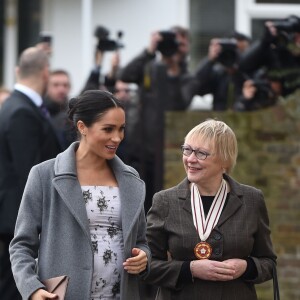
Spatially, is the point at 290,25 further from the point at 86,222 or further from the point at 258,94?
the point at 86,222

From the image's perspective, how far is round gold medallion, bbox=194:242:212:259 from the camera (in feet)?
22.2

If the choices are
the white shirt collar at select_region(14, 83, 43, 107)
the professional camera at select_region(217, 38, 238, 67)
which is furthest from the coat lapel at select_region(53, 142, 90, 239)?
the professional camera at select_region(217, 38, 238, 67)

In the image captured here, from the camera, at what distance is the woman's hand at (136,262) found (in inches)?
256

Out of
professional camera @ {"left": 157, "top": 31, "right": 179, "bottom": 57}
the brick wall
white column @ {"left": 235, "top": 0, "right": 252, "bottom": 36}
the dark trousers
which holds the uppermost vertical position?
white column @ {"left": 235, "top": 0, "right": 252, "bottom": 36}

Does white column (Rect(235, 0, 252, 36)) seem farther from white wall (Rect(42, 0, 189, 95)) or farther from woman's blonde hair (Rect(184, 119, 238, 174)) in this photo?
woman's blonde hair (Rect(184, 119, 238, 174))

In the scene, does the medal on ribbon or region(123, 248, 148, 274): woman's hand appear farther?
the medal on ribbon

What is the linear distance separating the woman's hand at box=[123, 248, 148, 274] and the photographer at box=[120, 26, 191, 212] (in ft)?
17.7

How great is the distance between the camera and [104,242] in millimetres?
6566

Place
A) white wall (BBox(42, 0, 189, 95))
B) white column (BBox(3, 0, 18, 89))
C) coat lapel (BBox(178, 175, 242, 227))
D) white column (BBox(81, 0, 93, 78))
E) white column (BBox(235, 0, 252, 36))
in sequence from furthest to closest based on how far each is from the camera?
1. white column (BBox(3, 0, 18, 89))
2. white column (BBox(235, 0, 252, 36))
3. white wall (BBox(42, 0, 189, 95))
4. white column (BBox(81, 0, 93, 78))
5. coat lapel (BBox(178, 175, 242, 227))

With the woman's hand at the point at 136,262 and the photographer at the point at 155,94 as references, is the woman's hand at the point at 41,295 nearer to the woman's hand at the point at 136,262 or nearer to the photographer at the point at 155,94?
the woman's hand at the point at 136,262

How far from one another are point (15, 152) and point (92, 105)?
312 cm

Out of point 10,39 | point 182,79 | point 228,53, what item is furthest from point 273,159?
point 10,39

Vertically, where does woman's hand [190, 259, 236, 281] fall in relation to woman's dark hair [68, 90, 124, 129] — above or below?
below

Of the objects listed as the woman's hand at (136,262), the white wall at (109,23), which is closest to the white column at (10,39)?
the white wall at (109,23)
